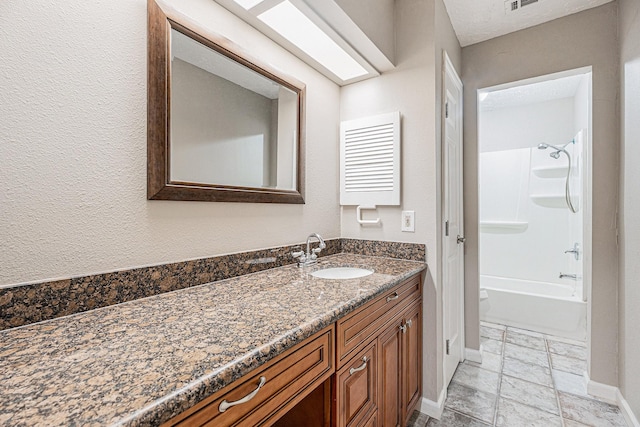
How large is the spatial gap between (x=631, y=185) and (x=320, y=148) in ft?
5.72

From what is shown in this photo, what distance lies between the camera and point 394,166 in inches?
70.1

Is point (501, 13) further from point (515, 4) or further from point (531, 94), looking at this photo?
point (531, 94)

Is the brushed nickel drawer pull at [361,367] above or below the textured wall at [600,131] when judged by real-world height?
below

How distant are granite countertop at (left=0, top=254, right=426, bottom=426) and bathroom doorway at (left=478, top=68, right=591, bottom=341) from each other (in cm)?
243

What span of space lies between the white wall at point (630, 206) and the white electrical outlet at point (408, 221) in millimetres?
1102

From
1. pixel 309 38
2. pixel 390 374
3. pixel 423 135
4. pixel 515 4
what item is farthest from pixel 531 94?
pixel 390 374

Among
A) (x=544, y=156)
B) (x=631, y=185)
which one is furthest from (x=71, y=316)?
(x=544, y=156)

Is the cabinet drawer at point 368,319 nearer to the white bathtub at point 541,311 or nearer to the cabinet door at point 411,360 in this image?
the cabinet door at point 411,360

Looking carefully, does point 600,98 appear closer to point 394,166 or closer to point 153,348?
point 394,166

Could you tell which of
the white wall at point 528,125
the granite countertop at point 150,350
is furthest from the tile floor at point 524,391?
the white wall at point 528,125

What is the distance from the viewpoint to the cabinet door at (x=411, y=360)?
1.45 metres

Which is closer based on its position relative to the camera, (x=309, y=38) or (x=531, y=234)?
Result: (x=309, y=38)

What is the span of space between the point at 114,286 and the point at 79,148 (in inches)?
17.1

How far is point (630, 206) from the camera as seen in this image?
5.16ft
